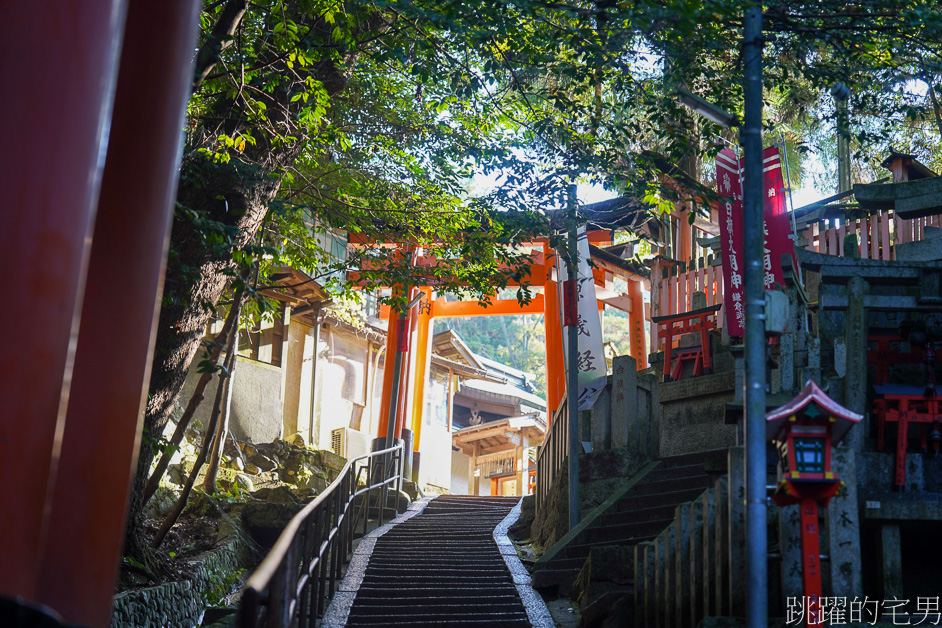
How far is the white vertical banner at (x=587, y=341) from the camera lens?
36.2ft

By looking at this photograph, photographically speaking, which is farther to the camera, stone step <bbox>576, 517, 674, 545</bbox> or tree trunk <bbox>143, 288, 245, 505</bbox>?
stone step <bbox>576, 517, 674, 545</bbox>

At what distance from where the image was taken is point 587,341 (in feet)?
37.3

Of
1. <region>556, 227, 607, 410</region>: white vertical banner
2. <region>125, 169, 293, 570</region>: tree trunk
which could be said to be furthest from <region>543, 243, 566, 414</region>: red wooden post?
<region>125, 169, 293, 570</region>: tree trunk

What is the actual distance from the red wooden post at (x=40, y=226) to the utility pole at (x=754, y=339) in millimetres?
4095

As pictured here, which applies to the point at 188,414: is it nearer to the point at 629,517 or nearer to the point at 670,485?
the point at 629,517

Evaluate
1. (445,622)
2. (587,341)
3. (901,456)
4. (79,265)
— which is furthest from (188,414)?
(901,456)

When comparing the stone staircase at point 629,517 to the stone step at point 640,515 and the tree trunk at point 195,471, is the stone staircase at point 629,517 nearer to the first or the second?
the stone step at point 640,515

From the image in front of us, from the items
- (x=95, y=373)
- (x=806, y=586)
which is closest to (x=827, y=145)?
(x=806, y=586)

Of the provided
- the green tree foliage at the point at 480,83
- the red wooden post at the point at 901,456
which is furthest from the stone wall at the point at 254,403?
the red wooden post at the point at 901,456

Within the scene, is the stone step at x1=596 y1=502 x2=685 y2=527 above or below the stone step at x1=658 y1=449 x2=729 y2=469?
below

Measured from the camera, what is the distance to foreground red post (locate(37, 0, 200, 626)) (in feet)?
9.93

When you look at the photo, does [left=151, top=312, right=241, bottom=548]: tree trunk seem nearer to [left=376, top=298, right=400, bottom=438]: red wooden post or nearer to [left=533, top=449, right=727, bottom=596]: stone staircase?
[left=533, top=449, right=727, bottom=596]: stone staircase

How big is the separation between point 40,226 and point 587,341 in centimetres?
936

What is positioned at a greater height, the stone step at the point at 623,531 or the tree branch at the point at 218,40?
the tree branch at the point at 218,40
